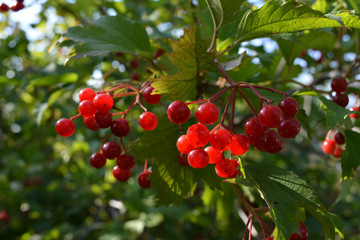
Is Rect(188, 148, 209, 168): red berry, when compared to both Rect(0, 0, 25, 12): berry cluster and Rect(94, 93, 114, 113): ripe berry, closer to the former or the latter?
Rect(94, 93, 114, 113): ripe berry

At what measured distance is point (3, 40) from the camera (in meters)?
3.57

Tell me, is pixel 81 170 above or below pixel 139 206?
below

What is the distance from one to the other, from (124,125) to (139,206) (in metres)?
2.01

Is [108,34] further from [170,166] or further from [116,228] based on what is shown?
[116,228]

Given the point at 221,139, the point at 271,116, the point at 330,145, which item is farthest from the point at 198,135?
the point at 330,145

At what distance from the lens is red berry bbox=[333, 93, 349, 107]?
132 centimetres

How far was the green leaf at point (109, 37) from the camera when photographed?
4.75 feet

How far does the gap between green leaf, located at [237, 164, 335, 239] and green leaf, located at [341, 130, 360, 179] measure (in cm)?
36

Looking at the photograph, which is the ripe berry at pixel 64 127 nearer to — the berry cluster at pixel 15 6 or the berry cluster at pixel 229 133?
the berry cluster at pixel 229 133

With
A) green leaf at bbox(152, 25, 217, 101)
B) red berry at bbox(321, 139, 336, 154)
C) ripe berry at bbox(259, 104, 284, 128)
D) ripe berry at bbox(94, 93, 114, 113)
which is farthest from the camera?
red berry at bbox(321, 139, 336, 154)

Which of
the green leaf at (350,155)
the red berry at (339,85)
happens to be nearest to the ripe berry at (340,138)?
the green leaf at (350,155)

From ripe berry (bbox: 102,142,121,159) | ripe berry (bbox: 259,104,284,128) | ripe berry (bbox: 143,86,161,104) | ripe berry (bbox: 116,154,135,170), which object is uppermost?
ripe berry (bbox: 259,104,284,128)

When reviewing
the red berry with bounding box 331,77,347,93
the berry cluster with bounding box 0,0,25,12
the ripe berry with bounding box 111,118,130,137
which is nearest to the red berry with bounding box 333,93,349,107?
the red berry with bounding box 331,77,347,93

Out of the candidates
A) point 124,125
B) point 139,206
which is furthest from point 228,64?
point 139,206
